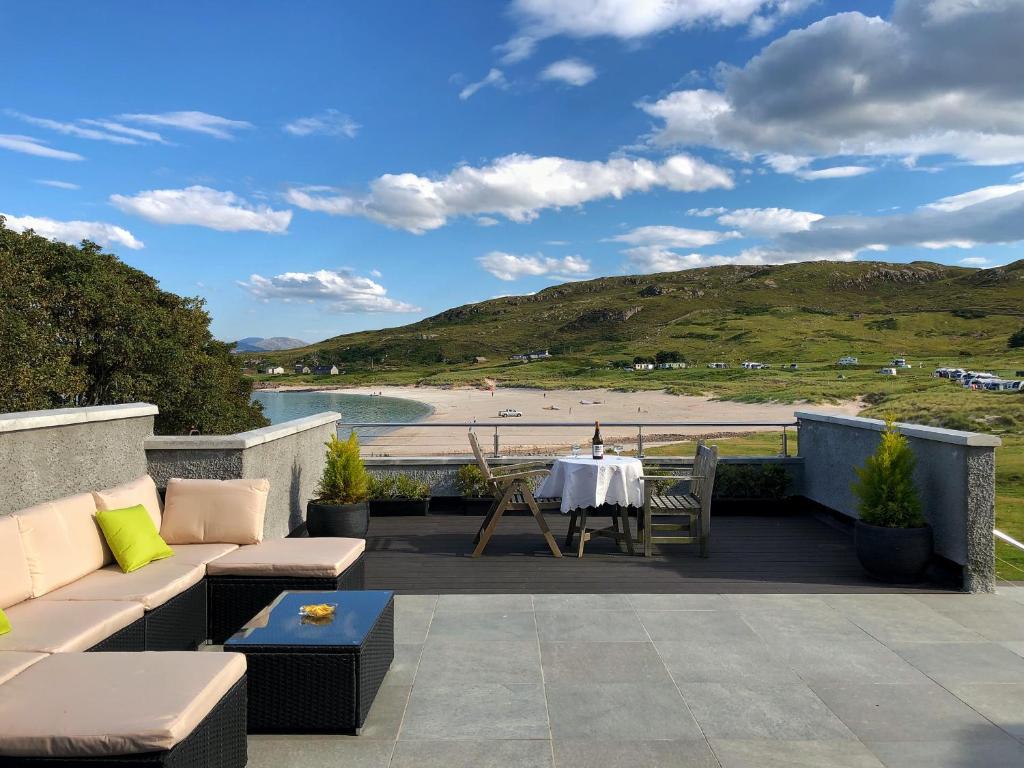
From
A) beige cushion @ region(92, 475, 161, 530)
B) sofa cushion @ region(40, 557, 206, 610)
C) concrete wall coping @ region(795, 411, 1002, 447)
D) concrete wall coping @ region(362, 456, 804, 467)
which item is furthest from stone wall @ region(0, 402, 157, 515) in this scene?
concrete wall coping @ region(795, 411, 1002, 447)

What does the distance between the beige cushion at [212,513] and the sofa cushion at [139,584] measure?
51 cm

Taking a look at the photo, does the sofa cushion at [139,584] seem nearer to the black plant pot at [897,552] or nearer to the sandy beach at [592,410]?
the black plant pot at [897,552]

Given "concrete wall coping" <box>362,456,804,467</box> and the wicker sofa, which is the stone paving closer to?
the wicker sofa

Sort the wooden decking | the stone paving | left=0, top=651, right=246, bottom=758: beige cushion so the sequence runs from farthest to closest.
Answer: the wooden decking
the stone paving
left=0, top=651, right=246, bottom=758: beige cushion

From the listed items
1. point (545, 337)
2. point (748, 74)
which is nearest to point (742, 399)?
point (748, 74)

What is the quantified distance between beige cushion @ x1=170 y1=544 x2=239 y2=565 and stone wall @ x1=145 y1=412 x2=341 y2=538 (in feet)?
3.71

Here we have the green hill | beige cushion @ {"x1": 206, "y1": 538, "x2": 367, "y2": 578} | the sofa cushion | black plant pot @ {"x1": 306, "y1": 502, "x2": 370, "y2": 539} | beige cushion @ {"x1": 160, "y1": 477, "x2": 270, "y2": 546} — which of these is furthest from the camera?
the green hill

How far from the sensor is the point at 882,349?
91.0 m

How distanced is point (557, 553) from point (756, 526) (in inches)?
103

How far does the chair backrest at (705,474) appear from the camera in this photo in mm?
5828

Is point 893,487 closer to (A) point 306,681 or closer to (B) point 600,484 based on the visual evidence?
(B) point 600,484

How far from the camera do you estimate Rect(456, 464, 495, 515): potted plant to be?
798cm

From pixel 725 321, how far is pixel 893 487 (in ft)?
388

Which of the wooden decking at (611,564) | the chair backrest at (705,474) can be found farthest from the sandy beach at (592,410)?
the chair backrest at (705,474)
